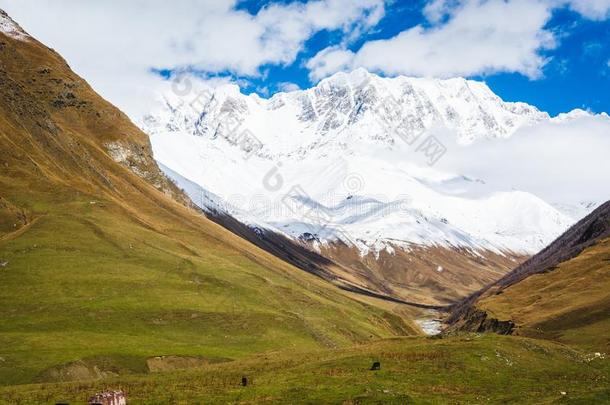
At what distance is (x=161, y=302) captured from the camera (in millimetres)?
106875

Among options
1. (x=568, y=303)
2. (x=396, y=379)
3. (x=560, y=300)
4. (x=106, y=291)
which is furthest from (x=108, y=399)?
(x=560, y=300)

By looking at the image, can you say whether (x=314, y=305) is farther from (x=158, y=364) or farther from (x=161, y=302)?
(x=158, y=364)

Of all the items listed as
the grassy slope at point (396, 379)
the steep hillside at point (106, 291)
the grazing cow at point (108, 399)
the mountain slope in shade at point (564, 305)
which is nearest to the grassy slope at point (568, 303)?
the mountain slope in shade at point (564, 305)

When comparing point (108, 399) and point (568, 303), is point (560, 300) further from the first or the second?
point (108, 399)

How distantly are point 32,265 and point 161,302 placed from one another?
22.1 m

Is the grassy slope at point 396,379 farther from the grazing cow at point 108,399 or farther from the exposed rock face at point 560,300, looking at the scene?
the exposed rock face at point 560,300

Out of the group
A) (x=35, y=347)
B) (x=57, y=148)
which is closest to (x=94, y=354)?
(x=35, y=347)

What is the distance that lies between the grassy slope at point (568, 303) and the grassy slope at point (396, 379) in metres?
23.5

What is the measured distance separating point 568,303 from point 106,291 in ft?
277

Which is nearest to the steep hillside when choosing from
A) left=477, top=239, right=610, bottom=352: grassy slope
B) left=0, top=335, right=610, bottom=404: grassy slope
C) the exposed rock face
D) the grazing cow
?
left=0, top=335, right=610, bottom=404: grassy slope

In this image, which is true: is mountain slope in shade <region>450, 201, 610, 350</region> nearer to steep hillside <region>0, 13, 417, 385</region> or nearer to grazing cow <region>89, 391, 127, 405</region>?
steep hillside <region>0, 13, 417, 385</region>

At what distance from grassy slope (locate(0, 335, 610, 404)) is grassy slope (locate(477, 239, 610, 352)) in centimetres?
2353

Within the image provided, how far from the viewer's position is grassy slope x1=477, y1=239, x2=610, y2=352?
98000 mm

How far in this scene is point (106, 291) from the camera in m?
105
